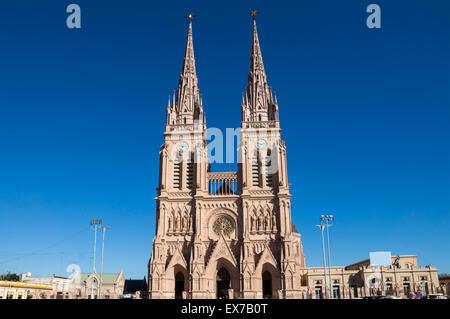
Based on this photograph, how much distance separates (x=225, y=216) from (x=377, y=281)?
27.3 m

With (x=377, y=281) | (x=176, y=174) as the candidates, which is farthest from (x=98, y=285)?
(x=377, y=281)

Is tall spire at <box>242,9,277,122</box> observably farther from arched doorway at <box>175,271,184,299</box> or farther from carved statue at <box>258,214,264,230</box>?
arched doorway at <box>175,271,184,299</box>

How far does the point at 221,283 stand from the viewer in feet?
205

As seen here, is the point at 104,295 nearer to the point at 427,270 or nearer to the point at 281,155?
the point at 281,155

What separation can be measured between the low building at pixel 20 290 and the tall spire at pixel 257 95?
146 ft

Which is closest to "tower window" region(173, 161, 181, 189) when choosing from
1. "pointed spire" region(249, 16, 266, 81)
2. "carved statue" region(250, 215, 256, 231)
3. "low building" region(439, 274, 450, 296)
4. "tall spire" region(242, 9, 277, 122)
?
"carved statue" region(250, 215, 256, 231)

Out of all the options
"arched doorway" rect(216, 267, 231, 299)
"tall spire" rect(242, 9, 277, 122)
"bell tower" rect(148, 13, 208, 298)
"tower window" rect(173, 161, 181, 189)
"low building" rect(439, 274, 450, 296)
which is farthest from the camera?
"tall spire" rect(242, 9, 277, 122)

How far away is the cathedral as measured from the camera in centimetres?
5900

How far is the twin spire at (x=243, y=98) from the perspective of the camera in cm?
7165

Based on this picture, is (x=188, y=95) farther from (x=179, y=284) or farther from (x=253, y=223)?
(x=179, y=284)

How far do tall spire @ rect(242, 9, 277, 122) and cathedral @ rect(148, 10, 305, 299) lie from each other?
0.65 feet
